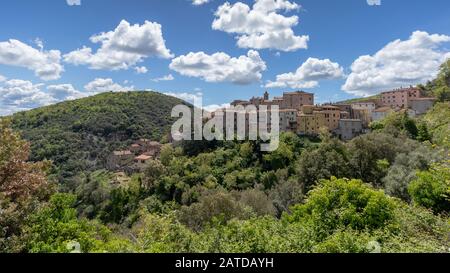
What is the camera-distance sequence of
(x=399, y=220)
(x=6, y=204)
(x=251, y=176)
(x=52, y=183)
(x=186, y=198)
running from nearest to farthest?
(x=6, y=204), (x=52, y=183), (x=399, y=220), (x=186, y=198), (x=251, y=176)

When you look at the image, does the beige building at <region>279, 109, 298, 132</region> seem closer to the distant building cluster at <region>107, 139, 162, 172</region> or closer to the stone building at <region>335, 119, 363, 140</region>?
the stone building at <region>335, 119, 363, 140</region>

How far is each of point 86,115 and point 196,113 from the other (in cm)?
3914

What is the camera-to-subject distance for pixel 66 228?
9453mm

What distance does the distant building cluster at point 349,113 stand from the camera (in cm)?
5922

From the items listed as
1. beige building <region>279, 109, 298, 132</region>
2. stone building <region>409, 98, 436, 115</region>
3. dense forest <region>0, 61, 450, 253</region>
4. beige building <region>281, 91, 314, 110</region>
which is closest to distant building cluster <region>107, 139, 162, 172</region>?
dense forest <region>0, 61, 450, 253</region>

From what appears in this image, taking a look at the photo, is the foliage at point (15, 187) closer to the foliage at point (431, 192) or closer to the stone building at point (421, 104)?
the foliage at point (431, 192)

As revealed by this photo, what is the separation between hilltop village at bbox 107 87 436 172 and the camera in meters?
59.3

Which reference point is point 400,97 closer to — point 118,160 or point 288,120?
point 288,120

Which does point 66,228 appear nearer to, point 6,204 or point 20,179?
point 6,204

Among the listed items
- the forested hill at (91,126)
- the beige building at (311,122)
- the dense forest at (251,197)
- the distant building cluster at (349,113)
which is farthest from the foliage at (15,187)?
the forested hill at (91,126)

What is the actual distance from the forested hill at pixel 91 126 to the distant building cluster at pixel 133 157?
→ 3.55 metres

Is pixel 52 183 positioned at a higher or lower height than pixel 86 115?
lower

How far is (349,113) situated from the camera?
64312mm
